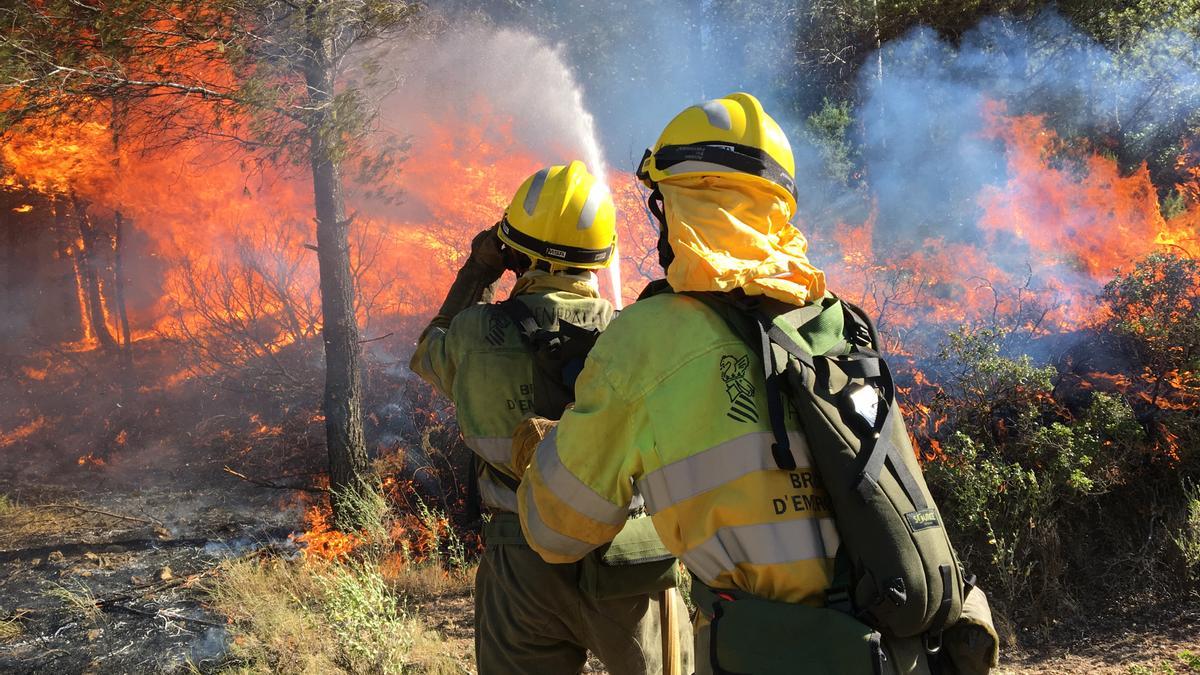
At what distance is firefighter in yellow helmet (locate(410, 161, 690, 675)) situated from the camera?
250cm

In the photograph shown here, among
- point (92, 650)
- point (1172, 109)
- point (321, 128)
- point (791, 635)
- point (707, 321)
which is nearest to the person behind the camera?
point (791, 635)

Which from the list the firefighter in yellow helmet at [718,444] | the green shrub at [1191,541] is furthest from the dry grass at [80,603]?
the green shrub at [1191,541]

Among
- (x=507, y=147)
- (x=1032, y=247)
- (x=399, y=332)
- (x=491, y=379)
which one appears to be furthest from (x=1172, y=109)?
(x=491, y=379)

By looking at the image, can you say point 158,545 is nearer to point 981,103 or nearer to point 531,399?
point 531,399

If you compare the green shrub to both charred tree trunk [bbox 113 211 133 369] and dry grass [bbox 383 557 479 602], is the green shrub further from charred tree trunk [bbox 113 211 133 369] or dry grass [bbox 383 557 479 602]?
charred tree trunk [bbox 113 211 133 369]

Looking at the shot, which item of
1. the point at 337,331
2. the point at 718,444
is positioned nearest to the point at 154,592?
the point at 337,331

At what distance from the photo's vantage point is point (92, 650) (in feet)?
15.3

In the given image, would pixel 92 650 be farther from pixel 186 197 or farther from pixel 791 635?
pixel 186 197

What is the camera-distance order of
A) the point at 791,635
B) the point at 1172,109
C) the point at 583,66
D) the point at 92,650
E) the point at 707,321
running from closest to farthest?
the point at 791,635
the point at 707,321
the point at 92,650
the point at 1172,109
the point at 583,66

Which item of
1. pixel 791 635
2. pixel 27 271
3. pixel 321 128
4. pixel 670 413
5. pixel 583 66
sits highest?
pixel 583 66

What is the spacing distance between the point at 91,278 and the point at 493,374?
423 inches

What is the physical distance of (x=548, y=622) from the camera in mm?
2514

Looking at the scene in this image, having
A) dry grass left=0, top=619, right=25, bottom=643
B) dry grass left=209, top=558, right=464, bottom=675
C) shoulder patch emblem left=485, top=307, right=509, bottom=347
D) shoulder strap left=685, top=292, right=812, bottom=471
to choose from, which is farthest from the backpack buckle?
dry grass left=0, top=619, right=25, bottom=643

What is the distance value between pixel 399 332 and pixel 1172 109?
35.5ft
